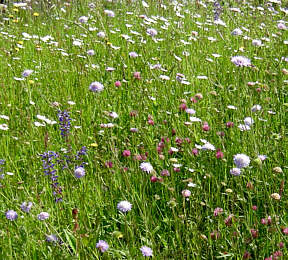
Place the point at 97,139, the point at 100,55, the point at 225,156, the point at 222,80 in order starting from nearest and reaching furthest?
the point at 225,156
the point at 97,139
the point at 222,80
the point at 100,55

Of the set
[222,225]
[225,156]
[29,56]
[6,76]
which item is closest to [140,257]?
[222,225]

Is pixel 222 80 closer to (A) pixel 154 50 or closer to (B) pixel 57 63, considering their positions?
(A) pixel 154 50

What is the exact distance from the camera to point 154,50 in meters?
3.41

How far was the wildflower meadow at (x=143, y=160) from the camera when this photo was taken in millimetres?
1410

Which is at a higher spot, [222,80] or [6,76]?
[222,80]

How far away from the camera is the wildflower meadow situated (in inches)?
55.5

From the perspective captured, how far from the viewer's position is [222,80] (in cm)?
284

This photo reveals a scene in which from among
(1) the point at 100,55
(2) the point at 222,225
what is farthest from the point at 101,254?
(1) the point at 100,55

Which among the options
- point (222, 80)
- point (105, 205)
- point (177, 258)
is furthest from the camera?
point (222, 80)

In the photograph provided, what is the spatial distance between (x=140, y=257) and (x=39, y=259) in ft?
1.15

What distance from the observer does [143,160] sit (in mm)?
1729

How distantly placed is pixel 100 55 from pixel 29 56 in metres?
0.61

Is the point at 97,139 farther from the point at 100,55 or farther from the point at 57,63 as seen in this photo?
the point at 100,55

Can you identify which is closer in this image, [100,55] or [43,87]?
[43,87]
